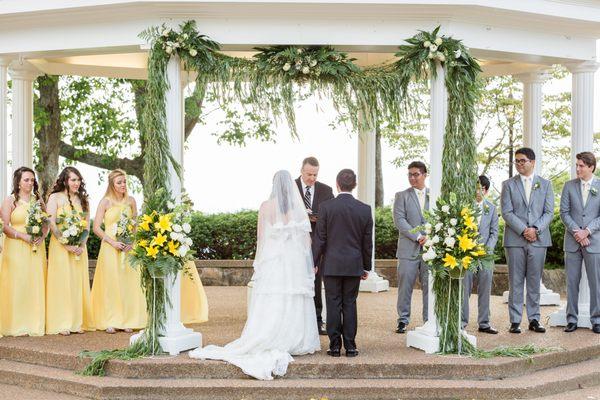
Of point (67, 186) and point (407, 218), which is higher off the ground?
point (67, 186)

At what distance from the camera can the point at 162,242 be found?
7961 millimetres

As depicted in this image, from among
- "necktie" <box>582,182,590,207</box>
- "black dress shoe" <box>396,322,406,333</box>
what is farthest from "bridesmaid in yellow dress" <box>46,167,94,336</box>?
"necktie" <box>582,182,590,207</box>

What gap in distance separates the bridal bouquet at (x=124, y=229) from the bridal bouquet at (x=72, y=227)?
40 centimetres

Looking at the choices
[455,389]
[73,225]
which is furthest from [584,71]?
[73,225]

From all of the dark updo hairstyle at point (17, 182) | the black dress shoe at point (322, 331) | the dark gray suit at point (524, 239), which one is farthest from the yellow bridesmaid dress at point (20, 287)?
the dark gray suit at point (524, 239)

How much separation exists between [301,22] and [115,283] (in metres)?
3.87

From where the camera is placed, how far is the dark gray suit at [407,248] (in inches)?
368

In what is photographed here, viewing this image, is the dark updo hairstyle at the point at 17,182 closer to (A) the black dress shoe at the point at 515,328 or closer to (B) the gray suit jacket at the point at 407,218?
(B) the gray suit jacket at the point at 407,218

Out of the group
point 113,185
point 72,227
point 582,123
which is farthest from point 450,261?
point 72,227

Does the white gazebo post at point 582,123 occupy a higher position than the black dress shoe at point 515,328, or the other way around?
the white gazebo post at point 582,123

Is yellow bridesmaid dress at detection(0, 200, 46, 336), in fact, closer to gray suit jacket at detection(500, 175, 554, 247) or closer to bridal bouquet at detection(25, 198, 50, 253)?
bridal bouquet at detection(25, 198, 50, 253)

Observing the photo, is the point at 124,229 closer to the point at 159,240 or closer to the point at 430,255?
the point at 159,240

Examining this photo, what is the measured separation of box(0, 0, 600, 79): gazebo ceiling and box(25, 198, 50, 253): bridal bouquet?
179 cm

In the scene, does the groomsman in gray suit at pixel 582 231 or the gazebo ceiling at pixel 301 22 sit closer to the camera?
the gazebo ceiling at pixel 301 22
